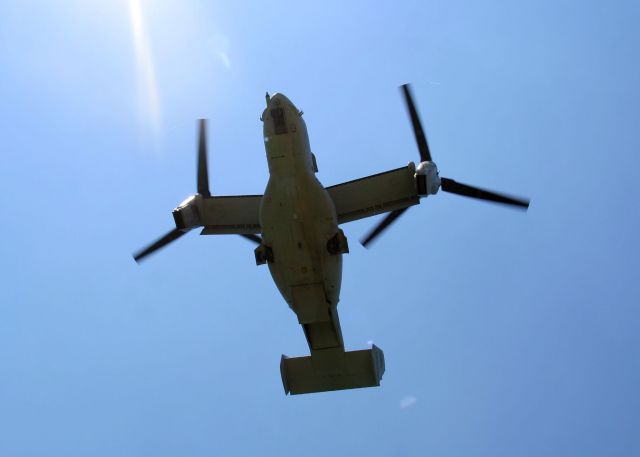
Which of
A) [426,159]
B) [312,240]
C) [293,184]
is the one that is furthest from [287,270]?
[426,159]

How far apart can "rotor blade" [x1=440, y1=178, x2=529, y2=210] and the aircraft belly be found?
433 centimetres

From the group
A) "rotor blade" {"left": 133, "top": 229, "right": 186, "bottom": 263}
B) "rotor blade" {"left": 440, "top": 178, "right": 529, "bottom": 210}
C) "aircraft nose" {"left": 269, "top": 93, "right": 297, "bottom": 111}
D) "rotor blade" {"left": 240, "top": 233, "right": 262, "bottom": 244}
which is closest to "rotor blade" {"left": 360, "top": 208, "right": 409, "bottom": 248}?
"rotor blade" {"left": 440, "top": 178, "right": 529, "bottom": 210}

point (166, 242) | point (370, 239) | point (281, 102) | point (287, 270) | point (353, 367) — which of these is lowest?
point (353, 367)

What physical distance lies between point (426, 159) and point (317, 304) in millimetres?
6225

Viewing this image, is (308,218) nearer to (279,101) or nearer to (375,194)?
(375,194)

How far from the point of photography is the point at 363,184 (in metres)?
21.7

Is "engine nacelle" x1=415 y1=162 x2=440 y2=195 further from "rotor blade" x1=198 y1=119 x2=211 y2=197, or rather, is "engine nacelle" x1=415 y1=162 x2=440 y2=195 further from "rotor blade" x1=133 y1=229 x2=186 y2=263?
"rotor blade" x1=133 y1=229 x2=186 y2=263

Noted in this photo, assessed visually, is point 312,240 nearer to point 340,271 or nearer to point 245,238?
point 340,271

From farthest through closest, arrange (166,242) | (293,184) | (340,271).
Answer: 1. (166,242)
2. (340,271)
3. (293,184)

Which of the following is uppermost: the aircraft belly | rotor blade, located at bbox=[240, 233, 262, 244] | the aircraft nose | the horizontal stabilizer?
the aircraft nose

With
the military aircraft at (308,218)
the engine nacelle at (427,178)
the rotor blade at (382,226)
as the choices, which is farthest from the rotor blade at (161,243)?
the engine nacelle at (427,178)

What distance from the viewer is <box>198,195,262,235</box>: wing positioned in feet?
72.6

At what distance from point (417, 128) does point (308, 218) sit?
17.0 ft

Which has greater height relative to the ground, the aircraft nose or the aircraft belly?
the aircraft nose
